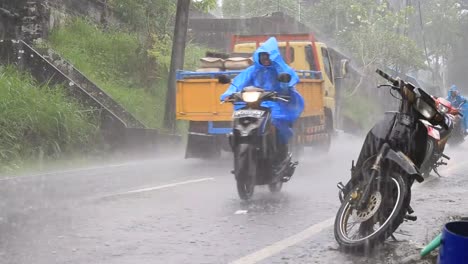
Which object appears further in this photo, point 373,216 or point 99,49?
point 99,49

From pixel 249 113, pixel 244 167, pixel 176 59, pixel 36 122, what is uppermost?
pixel 176 59

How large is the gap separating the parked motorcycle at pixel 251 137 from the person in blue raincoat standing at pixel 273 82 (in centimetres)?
37

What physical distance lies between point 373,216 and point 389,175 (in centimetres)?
35

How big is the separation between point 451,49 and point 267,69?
4502 centimetres

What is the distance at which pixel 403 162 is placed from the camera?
4809 mm

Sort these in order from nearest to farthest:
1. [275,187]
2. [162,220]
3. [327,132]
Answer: [162,220]
[275,187]
[327,132]

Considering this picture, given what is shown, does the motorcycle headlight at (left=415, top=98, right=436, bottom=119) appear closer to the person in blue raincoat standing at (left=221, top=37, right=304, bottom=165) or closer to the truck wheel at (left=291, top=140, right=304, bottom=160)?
the person in blue raincoat standing at (left=221, top=37, right=304, bottom=165)

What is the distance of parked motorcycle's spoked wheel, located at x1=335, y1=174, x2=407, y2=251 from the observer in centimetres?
471

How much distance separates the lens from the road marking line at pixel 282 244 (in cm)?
458

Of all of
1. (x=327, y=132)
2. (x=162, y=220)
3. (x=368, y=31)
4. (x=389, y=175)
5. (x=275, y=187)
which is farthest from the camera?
(x=368, y=31)

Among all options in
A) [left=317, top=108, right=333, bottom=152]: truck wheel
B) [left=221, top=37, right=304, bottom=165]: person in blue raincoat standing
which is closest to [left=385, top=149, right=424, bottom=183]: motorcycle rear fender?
[left=221, top=37, right=304, bottom=165]: person in blue raincoat standing

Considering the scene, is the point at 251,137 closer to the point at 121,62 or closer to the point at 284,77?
the point at 284,77

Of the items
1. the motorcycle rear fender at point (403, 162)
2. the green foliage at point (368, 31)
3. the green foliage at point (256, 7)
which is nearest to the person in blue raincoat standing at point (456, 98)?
the motorcycle rear fender at point (403, 162)

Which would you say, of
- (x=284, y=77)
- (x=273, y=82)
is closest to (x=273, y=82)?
(x=273, y=82)
